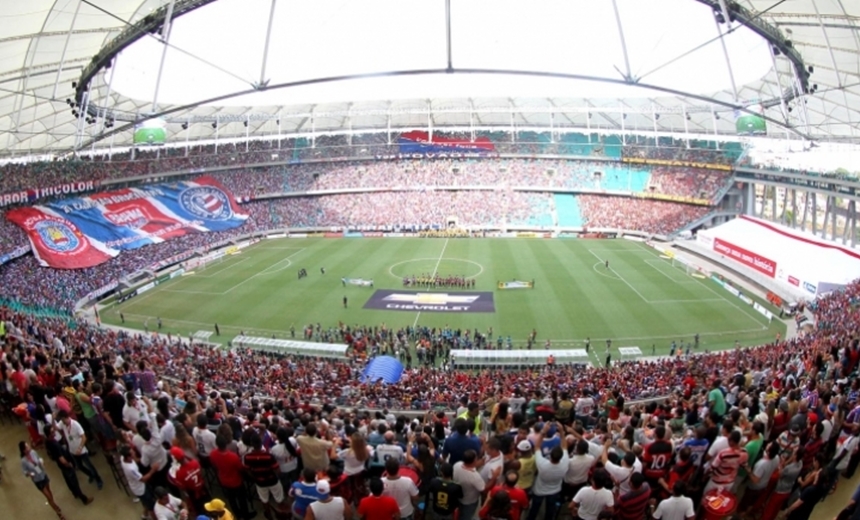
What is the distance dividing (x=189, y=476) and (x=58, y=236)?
3617 centimetres

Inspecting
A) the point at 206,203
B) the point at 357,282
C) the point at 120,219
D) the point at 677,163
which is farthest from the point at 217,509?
the point at 677,163

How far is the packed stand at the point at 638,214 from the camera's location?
4791 centimetres

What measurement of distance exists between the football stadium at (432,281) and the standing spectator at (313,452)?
0.03 m

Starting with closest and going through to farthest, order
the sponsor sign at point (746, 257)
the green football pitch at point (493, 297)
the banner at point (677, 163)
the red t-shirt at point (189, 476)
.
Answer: the red t-shirt at point (189, 476), the green football pitch at point (493, 297), the sponsor sign at point (746, 257), the banner at point (677, 163)

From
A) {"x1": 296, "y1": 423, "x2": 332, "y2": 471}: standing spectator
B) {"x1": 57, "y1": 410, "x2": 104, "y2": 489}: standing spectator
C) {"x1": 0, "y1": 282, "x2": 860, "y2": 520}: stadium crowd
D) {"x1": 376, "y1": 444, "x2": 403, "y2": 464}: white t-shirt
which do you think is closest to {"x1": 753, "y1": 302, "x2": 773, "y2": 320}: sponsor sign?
{"x1": 0, "y1": 282, "x2": 860, "y2": 520}: stadium crowd

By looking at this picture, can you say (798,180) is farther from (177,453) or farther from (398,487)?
(177,453)

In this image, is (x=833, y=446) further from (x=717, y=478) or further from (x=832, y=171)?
(x=832, y=171)

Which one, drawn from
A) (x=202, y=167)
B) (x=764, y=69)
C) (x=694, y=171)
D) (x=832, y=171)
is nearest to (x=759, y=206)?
(x=694, y=171)

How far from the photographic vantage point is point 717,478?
19.1ft

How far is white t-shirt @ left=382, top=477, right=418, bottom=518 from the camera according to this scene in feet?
17.4

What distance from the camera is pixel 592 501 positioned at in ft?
16.9

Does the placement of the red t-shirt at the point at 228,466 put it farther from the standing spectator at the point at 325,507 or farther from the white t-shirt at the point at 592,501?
the white t-shirt at the point at 592,501

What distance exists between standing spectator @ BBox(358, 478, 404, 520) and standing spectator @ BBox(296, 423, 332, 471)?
128 centimetres

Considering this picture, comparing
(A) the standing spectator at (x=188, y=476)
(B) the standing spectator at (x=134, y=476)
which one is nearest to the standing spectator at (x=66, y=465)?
(B) the standing spectator at (x=134, y=476)
